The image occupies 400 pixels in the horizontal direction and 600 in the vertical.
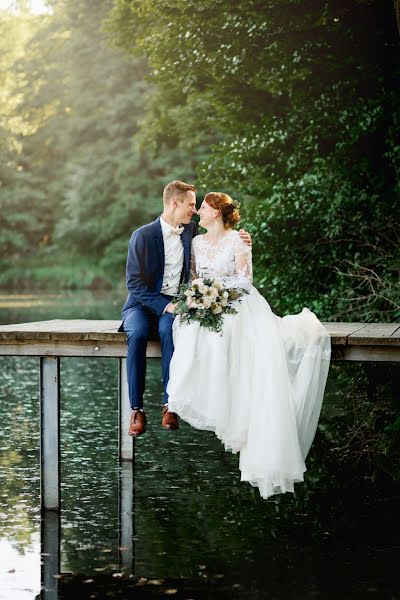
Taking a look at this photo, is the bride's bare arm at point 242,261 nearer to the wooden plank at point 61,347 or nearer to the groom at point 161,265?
the groom at point 161,265

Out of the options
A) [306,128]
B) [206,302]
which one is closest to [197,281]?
[206,302]

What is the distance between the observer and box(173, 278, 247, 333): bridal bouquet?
8039 mm

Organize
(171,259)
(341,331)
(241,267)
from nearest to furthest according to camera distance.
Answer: (341,331)
(241,267)
(171,259)

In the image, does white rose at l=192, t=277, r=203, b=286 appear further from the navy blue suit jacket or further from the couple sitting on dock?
the navy blue suit jacket

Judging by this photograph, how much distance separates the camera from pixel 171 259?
8.80 m

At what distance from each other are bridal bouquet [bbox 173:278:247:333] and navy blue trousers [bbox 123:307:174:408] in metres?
0.16

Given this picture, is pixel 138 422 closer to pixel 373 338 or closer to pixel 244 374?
pixel 244 374

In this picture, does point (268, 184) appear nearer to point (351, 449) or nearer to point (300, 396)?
point (351, 449)

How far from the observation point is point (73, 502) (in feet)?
28.3

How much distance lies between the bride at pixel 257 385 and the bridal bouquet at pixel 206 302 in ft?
0.15

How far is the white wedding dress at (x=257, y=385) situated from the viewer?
25.2 feet

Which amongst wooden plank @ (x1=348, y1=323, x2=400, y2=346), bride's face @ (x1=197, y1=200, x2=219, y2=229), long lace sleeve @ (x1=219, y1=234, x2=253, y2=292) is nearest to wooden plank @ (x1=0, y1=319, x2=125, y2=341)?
long lace sleeve @ (x1=219, y1=234, x2=253, y2=292)

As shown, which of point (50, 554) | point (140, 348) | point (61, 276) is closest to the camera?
point (50, 554)

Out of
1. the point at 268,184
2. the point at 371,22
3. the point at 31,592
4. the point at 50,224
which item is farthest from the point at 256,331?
the point at 50,224
